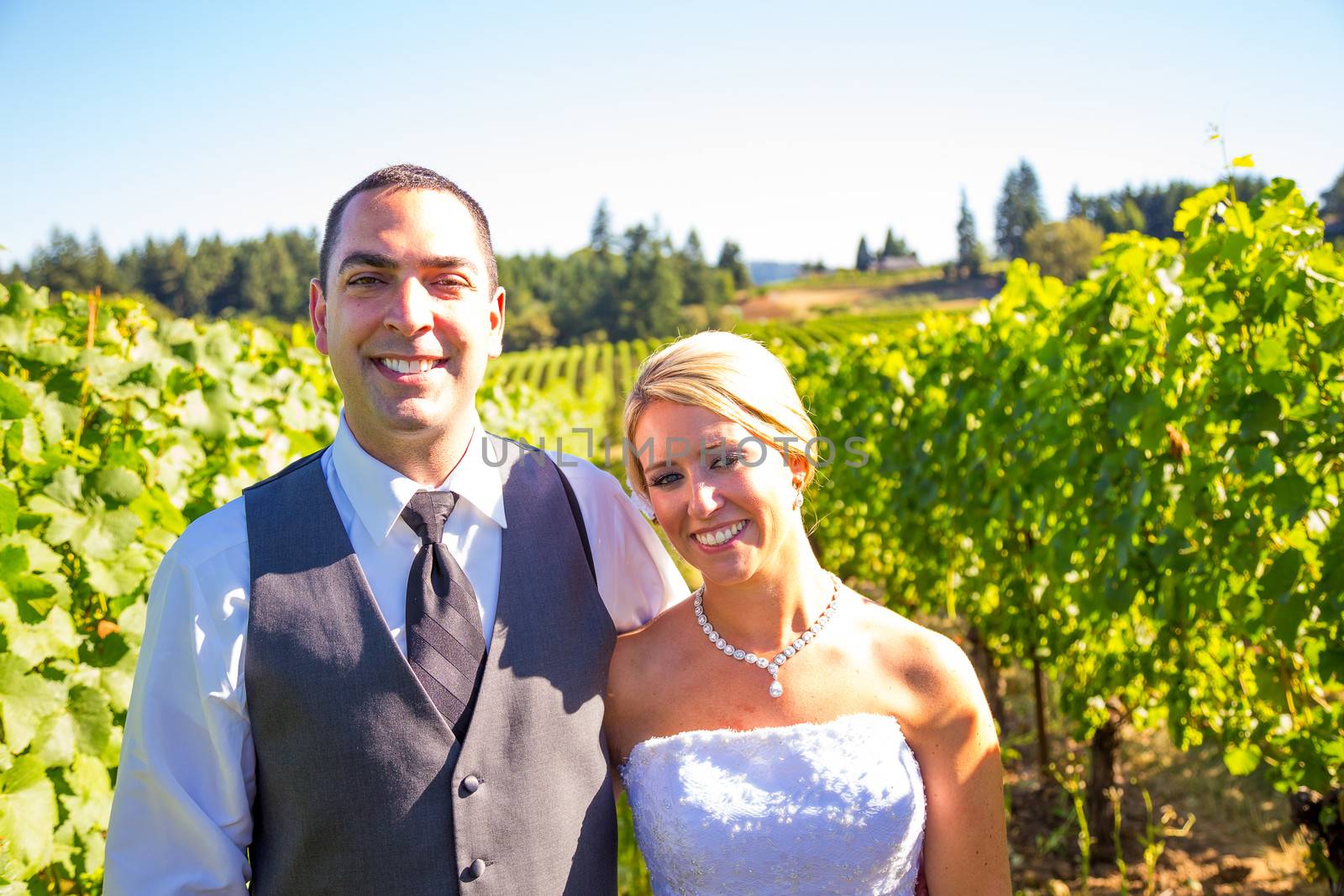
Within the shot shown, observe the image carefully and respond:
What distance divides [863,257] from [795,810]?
382ft

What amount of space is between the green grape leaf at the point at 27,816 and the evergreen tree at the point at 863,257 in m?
114

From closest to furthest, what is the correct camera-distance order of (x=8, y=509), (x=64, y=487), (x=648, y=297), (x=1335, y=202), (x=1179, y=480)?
1. (x=8, y=509)
2. (x=64, y=487)
3. (x=1179, y=480)
4. (x=1335, y=202)
5. (x=648, y=297)

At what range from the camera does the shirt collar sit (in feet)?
5.50

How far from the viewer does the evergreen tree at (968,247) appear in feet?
296

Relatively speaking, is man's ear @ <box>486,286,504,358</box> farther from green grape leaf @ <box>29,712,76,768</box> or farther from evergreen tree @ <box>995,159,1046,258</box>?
evergreen tree @ <box>995,159,1046,258</box>

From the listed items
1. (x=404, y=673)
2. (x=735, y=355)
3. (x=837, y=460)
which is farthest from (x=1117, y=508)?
(x=837, y=460)

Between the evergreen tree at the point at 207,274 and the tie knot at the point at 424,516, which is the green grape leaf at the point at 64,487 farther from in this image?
the evergreen tree at the point at 207,274

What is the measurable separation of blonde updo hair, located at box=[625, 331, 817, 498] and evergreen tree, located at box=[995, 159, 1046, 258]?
340 ft

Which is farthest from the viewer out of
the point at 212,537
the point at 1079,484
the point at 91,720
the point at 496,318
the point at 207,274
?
the point at 207,274

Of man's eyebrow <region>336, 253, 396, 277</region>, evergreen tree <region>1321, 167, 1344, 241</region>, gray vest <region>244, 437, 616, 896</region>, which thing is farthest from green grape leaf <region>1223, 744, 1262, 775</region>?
evergreen tree <region>1321, 167, 1344, 241</region>

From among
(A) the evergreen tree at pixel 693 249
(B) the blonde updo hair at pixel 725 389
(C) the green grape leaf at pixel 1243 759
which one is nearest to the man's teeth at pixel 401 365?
(B) the blonde updo hair at pixel 725 389

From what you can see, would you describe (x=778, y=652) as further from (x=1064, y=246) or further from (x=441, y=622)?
(x=1064, y=246)

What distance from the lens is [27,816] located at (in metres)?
1.82

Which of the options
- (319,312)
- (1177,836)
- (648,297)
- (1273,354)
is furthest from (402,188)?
(648,297)
